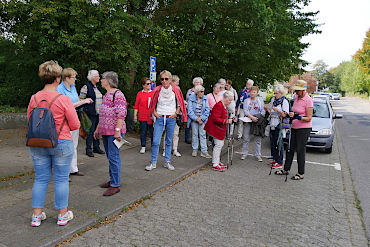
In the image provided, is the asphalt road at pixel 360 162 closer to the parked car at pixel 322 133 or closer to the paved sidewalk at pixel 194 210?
the paved sidewalk at pixel 194 210

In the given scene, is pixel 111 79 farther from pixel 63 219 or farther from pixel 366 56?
pixel 366 56

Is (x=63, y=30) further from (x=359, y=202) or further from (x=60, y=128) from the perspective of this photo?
(x=359, y=202)

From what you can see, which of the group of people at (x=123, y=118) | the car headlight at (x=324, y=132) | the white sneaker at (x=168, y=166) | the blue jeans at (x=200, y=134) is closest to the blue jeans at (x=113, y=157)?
the group of people at (x=123, y=118)

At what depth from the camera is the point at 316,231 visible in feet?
12.7

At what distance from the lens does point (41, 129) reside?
10.3ft

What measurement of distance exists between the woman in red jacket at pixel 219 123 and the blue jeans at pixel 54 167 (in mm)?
3617

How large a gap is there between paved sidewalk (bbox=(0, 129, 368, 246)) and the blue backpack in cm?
101

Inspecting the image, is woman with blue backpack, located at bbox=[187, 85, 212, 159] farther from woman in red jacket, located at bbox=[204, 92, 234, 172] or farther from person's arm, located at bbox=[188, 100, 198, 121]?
woman in red jacket, located at bbox=[204, 92, 234, 172]

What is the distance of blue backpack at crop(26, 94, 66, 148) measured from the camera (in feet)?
10.3

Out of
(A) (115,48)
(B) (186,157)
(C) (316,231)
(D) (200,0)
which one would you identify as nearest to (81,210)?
(C) (316,231)

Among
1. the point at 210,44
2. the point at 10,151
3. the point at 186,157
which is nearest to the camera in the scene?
the point at 10,151

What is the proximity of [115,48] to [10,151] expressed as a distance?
380 cm

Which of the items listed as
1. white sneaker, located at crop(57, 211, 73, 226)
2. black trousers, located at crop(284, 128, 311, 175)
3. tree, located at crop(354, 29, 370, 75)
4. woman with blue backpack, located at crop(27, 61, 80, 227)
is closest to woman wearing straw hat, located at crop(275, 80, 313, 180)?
black trousers, located at crop(284, 128, 311, 175)

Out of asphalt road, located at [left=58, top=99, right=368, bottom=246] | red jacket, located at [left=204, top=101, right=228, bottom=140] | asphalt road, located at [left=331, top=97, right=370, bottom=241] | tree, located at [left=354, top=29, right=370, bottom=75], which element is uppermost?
tree, located at [left=354, top=29, right=370, bottom=75]
